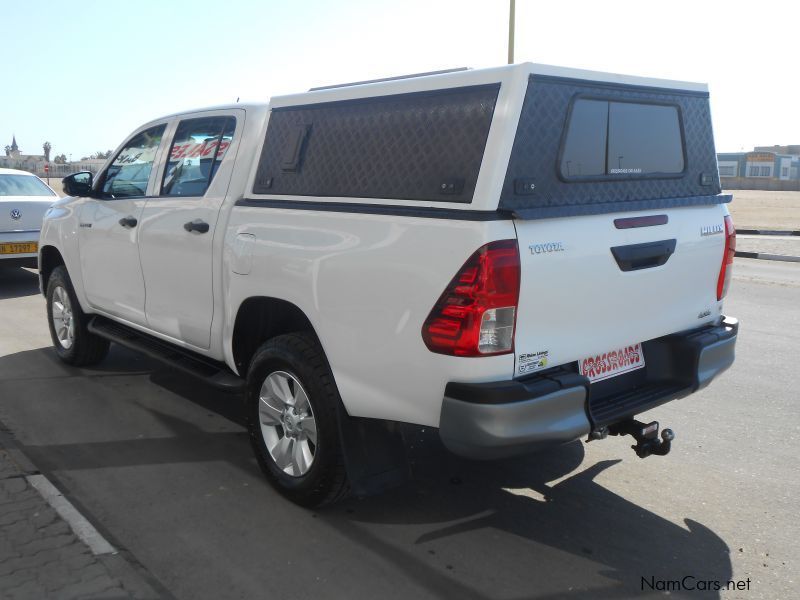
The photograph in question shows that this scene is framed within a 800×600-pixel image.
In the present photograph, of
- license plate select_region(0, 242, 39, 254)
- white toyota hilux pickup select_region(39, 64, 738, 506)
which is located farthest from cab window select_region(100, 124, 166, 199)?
license plate select_region(0, 242, 39, 254)

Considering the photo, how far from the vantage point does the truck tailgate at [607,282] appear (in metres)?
3.10

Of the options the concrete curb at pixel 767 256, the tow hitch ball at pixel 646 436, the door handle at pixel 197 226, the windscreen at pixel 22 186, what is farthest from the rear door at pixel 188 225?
the concrete curb at pixel 767 256

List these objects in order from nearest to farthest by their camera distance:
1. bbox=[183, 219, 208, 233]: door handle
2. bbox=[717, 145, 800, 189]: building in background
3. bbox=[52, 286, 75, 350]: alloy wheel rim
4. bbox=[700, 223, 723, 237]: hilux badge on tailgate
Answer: bbox=[700, 223, 723, 237]: hilux badge on tailgate, bbox=[183, 219, 208, 233]: door handle, bbox=[52, 286, 75, 350]: alloy wheel rim, bbox=[717, 145, 800, 189]: building in background

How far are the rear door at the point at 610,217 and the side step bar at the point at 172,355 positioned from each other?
1997mm

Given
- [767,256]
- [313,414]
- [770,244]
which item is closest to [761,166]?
[770,244]

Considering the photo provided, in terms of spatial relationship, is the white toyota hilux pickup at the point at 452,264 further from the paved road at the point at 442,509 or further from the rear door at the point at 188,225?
the paved road at the point at 442,509

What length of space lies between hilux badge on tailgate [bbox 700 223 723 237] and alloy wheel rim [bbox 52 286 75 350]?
4880 mm

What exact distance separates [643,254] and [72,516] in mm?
2978

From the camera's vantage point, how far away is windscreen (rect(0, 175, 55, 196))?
11.2 meters

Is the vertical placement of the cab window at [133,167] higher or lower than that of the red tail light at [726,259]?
higher

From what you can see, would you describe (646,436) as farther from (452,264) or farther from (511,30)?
(511,30)

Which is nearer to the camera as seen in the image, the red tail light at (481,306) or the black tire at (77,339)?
the red tail light at (481,306)

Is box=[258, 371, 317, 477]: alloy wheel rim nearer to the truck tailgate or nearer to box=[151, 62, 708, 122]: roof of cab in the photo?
the truck tailgate

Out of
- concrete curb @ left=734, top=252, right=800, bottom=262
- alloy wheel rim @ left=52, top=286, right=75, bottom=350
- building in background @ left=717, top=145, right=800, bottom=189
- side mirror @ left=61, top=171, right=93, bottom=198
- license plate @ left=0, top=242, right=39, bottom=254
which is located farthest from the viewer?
building in background @ left=717, top=145, right=800, bottom=189
